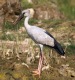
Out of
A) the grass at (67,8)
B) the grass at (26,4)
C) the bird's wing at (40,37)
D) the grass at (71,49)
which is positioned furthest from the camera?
the grass at (67,8)

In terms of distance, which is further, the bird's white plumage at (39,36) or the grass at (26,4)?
the grass at (26,4)

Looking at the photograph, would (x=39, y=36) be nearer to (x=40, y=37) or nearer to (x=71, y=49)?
(x=40, y=37)

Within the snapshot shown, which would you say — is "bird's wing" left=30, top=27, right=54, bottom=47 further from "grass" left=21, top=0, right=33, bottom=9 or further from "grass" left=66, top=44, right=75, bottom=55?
"grass" left=21, top=0, right=33, bottom=9

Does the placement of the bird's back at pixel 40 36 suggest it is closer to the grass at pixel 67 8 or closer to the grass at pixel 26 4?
the grass at pixel 26 4

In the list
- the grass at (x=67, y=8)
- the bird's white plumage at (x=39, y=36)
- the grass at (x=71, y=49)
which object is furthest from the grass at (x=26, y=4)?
the bird's white plumage at (x=39, y=36)

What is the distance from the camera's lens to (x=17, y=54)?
48.9 feet

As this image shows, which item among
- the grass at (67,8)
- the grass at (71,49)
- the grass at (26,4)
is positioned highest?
the grass at (26,4)

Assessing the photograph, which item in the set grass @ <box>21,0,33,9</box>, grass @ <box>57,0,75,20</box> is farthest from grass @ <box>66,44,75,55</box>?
grass @ <box>57,0,75,20</box>

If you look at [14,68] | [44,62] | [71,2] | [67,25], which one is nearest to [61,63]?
[44,62]

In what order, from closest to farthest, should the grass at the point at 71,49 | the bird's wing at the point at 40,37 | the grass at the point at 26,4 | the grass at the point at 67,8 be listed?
1. the bird's wing at the point at 40,37
2. the grass at the point at 71,49
3. the grass at the point at 26,4
4. the grass at the point at 67,8

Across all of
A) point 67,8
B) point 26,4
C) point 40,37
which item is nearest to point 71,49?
point 40,37

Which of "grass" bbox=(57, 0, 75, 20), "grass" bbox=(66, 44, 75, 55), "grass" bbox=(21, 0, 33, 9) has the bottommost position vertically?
"grass" bbox=(66, 44, 75, 55)

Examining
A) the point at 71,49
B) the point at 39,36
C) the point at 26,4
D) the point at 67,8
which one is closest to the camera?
the point at 39,36

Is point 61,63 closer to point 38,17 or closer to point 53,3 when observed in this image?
point 38,17
